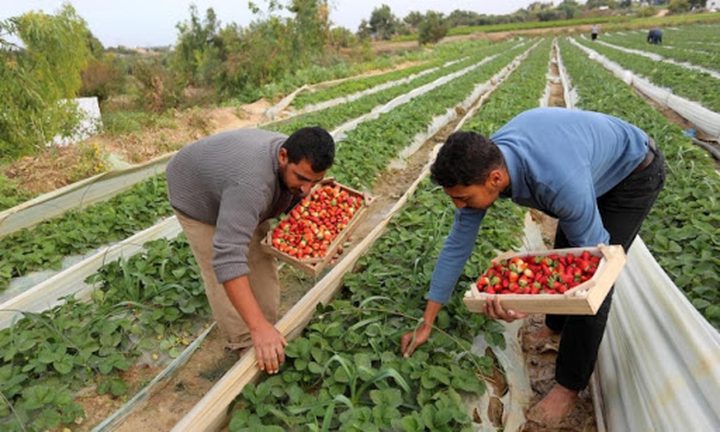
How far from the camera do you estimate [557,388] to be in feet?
8.93

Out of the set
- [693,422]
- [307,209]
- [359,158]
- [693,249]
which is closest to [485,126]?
[359,158]

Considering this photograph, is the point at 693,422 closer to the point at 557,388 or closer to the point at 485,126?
the point at 557,388

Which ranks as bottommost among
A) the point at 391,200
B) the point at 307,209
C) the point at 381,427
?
the point at 391,200

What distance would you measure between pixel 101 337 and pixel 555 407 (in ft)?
9.50

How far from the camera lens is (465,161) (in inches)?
74.5

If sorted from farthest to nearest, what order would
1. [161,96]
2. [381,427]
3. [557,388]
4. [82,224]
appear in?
[161,96] → [82,224] → [557,388] → [381,427]

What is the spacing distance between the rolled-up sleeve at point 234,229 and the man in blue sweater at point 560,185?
3.02 ft

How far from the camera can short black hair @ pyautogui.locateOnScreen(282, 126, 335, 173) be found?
→ 2314mm

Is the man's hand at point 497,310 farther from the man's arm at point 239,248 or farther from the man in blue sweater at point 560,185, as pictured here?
the man's arm at point 239,248

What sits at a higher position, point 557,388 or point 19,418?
point 19,418

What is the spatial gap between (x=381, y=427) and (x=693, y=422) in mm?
1274

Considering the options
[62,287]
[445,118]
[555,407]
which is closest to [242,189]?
[555,407]

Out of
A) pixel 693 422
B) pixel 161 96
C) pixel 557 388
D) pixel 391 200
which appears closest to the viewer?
pixel 693 422

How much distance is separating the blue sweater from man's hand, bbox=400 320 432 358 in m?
0.22
